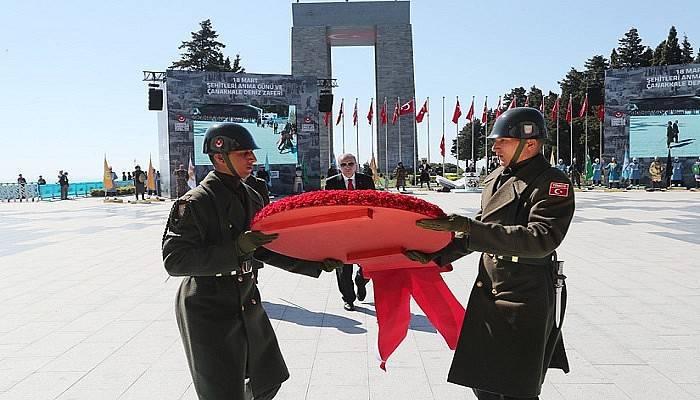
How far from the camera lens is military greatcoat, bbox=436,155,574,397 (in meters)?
2.49

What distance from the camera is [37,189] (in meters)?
33.7

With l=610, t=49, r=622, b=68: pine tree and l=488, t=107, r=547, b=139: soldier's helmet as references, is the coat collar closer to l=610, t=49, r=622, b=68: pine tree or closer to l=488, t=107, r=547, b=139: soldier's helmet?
l=488, t=107, r=547, b=139: soldier's helmet

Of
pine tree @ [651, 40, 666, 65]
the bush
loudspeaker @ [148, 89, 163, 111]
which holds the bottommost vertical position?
the bush

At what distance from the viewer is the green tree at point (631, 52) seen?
2352 inches

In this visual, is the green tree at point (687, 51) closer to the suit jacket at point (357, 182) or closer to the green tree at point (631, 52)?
the green tree at point (631, 52)

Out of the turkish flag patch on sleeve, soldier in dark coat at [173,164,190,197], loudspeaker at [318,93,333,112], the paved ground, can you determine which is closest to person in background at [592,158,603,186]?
loudspeaker at [318,93,333,112]

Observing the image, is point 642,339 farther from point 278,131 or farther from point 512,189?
point 278,131

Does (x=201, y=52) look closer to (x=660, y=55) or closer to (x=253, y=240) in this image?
(x=660, y=55)

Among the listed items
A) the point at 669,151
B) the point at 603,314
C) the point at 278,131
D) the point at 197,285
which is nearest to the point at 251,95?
the point at 278,131

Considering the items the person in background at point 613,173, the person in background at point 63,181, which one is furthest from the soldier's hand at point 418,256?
the person in background at point 63,181

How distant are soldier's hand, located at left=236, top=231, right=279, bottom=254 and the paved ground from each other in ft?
6.42

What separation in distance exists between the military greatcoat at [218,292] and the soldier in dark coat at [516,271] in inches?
29.7

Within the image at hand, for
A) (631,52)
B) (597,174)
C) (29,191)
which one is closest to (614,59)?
(631,52)

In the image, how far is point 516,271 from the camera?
260 centimetres
